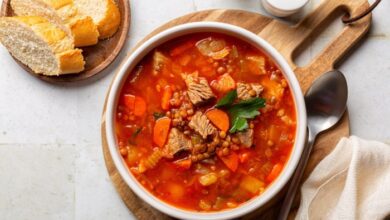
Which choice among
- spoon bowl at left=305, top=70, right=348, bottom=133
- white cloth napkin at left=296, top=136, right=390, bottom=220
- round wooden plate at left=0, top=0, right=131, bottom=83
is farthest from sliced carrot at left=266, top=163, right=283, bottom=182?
round wooden plate at left=0, top=0, right=131, bottom=83

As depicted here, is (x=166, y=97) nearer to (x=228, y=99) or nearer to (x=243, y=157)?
(x=228, y=99)

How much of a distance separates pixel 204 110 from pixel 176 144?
0.91 ft

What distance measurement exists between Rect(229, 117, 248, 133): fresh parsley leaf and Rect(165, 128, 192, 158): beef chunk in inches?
11.2

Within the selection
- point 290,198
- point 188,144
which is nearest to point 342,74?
point 290,198

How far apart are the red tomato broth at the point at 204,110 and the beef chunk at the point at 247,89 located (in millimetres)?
50

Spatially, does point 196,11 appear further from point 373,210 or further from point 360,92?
point 373,210

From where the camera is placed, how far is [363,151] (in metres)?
3.35

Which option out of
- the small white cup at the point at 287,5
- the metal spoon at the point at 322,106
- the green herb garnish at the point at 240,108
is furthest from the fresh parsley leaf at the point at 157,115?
the small white cup at the point at 287,5

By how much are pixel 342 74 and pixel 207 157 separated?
105cm

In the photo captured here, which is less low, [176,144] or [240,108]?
[240,108]

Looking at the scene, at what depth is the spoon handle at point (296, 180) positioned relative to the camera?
3.38m

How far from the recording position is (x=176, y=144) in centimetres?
319

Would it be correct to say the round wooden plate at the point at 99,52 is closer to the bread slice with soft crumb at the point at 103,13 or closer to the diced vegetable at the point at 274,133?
the bread slice with soft crumb at the point at 103,13

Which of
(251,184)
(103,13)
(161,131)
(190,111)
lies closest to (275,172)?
(251,184)
